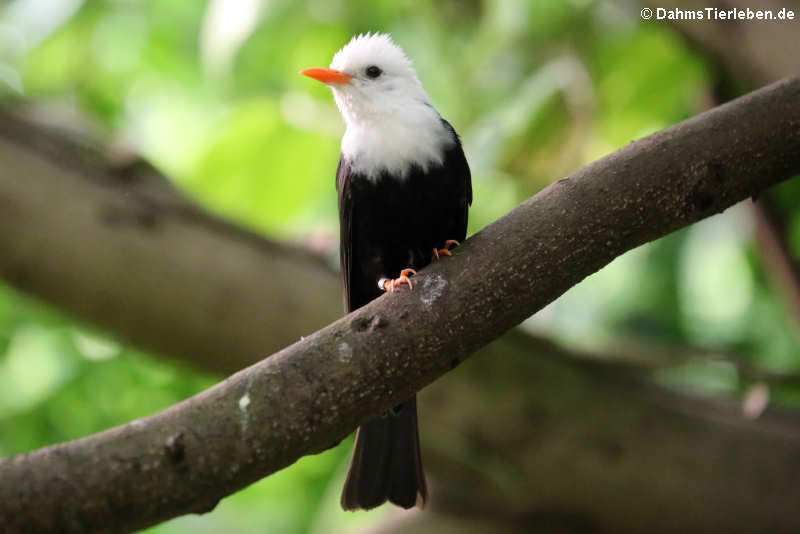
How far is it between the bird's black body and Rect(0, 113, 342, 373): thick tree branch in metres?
0.79

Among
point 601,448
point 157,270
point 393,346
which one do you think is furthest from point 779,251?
point 393,346

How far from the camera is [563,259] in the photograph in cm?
253

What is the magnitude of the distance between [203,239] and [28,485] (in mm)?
1968

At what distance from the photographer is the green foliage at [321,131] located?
470 centimetres

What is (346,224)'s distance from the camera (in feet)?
11.3

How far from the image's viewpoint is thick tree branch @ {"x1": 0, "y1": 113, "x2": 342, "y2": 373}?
166 inches

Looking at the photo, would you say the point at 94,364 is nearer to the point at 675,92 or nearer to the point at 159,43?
the point at 159,43

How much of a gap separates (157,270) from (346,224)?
113 cm

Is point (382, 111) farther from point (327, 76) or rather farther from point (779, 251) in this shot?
point (779, 251)

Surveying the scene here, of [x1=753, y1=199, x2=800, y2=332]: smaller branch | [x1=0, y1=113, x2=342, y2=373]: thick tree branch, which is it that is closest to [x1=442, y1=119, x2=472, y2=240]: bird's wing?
[x1=0, y1=113, x2=342, y2=373]: thick tree branch

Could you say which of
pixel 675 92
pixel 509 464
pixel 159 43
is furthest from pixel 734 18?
pixel 159 43

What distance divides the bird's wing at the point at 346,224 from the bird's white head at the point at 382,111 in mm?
58

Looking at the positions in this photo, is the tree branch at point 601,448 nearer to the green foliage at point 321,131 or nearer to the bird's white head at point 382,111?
the green foliage at point 321,131

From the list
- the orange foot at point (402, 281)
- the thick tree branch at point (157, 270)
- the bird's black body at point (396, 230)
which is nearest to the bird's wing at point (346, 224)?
the bird's black body at point (396, 230)
